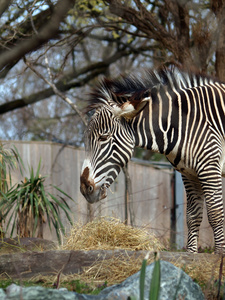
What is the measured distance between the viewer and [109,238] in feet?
15.8

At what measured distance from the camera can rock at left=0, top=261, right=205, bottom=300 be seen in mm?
2448

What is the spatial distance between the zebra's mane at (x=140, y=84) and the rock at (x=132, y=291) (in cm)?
258

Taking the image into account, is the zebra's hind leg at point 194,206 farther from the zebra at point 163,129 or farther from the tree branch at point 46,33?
the tree branch at point 46,33

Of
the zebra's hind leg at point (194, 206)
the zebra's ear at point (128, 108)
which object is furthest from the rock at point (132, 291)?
the zebra's hind leg at point (194, 206)

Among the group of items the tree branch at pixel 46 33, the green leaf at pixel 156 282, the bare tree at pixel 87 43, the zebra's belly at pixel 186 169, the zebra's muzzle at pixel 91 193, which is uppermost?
the bare tree at pixel 87 43

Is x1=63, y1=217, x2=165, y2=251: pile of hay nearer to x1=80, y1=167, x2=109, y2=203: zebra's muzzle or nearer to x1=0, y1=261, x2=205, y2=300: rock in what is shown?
x1=80, y1=167, x2=109, y2=203: zebra's muzzle

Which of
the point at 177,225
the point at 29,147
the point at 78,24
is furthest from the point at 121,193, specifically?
the point at 78,24

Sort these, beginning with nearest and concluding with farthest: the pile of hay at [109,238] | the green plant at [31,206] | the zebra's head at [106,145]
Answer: the pile of hay at [109,238] → the zebra's head at [106,145] → the green plant at [31,206]

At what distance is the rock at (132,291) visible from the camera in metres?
2.45

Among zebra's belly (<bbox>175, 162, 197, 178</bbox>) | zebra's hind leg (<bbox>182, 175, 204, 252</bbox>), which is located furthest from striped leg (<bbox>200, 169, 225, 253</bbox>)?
zebra's hind leg (<bbox>182, 175, 204, 252</bbox>)

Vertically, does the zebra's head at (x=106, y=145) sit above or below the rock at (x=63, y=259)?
above

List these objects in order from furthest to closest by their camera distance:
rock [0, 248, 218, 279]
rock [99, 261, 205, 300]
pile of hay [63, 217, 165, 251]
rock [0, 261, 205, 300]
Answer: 1. pile of hay [63, 217, 165, 251]
2. rock [0, 248, 218, 279]
3. rock [99, 261, 205, 300]
4. rock [0, 261, 205, 300]

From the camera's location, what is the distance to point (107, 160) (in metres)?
4.95

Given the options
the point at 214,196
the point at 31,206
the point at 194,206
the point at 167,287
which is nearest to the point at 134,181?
the point at 31,206
